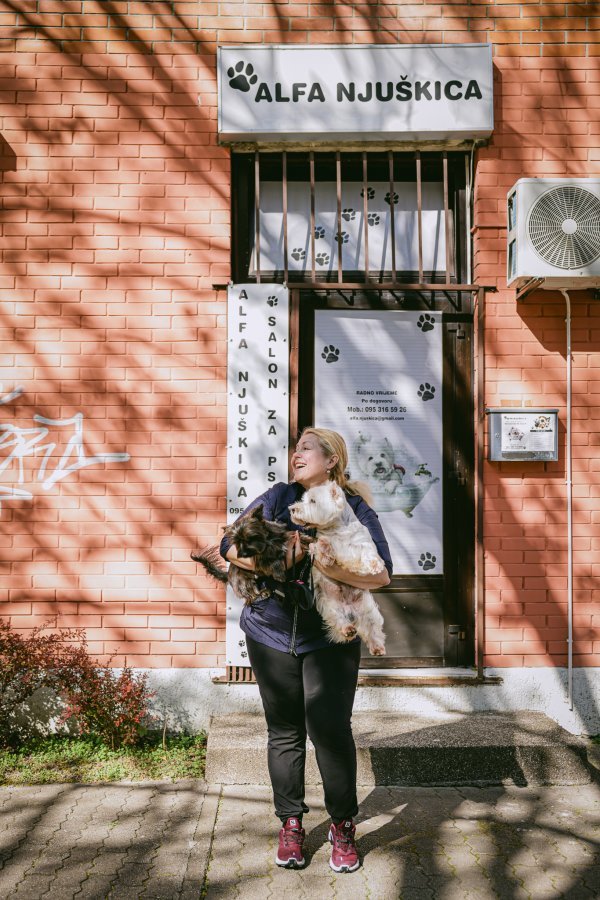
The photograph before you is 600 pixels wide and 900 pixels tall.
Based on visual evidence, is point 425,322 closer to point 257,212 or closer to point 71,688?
point 257,212

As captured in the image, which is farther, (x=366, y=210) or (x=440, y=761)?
(x=366, y=210)

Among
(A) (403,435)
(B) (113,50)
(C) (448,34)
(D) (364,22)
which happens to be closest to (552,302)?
(A) (403,435)

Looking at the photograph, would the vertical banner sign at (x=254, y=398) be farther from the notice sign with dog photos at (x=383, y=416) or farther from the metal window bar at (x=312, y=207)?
the metal window bar at (x=312, y=207)

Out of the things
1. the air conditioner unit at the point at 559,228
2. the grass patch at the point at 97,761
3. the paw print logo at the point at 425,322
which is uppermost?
the air conditioner unit at the point at 559,228

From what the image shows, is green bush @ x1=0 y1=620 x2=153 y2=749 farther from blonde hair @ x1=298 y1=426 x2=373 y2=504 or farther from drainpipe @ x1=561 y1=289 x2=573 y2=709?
drainpipe @ x1=561 y1=289 x2=573 y2=709

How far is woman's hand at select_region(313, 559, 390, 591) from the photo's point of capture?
3383 millimetres

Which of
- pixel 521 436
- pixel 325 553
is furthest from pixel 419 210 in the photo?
pixel 325 553

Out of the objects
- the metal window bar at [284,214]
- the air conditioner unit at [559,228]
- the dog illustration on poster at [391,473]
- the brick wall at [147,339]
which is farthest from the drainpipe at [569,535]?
the metal window bar at [284,214]

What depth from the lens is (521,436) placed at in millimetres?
5562

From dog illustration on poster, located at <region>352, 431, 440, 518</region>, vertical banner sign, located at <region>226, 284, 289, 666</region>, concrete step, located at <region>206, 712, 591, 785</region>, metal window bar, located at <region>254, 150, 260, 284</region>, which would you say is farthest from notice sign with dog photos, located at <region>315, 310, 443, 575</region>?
concrete step, located at <region>206, 712, 591, 785</region>

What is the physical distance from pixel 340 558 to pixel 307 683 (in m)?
0.67

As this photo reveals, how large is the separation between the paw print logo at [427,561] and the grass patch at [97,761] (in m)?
1.97

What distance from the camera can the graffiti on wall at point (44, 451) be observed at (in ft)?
18.3

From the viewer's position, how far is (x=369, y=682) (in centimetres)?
550
